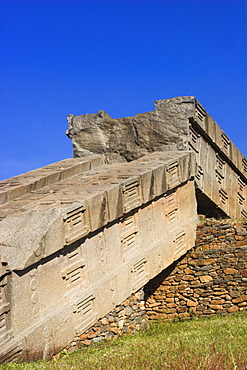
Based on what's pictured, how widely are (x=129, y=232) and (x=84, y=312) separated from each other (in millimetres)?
1378

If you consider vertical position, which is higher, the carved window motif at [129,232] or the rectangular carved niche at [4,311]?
the carved window motif at [129,232]

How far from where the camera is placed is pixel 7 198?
7.58 metres

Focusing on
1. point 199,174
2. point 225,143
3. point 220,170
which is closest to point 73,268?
point 199,174

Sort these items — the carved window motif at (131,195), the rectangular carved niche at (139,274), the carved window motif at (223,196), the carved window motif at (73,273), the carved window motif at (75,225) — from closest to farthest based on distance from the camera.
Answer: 1. the carved window motif at (75,225)
2. the carved window motif at (73,273)
3. the carved window motif at (131,195)
4. the rectangular carved niche at (139,274)
5. the carved window motif at (223,196)

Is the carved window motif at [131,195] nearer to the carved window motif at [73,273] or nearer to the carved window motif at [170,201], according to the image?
the carved window motif at [170,201]

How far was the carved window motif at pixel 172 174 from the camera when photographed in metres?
7.96

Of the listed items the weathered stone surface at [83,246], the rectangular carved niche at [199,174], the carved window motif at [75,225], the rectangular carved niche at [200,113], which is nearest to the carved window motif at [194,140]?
the rectangular carved niche at [200,113]

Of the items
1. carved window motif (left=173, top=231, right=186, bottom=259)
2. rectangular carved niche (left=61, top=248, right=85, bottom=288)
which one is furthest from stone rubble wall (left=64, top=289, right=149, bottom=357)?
carved window motif (left=173, top=231, right=186, bottom=259)

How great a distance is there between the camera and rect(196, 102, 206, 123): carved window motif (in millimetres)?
9336

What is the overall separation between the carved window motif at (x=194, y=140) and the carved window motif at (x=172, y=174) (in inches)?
46.0

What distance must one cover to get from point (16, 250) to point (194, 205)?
4.41 metres

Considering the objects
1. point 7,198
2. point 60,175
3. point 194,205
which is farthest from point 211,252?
point 7,198

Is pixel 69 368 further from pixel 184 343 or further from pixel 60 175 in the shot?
pixel 60 175

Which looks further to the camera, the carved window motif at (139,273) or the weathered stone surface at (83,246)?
the carved window motif at (139,273)
